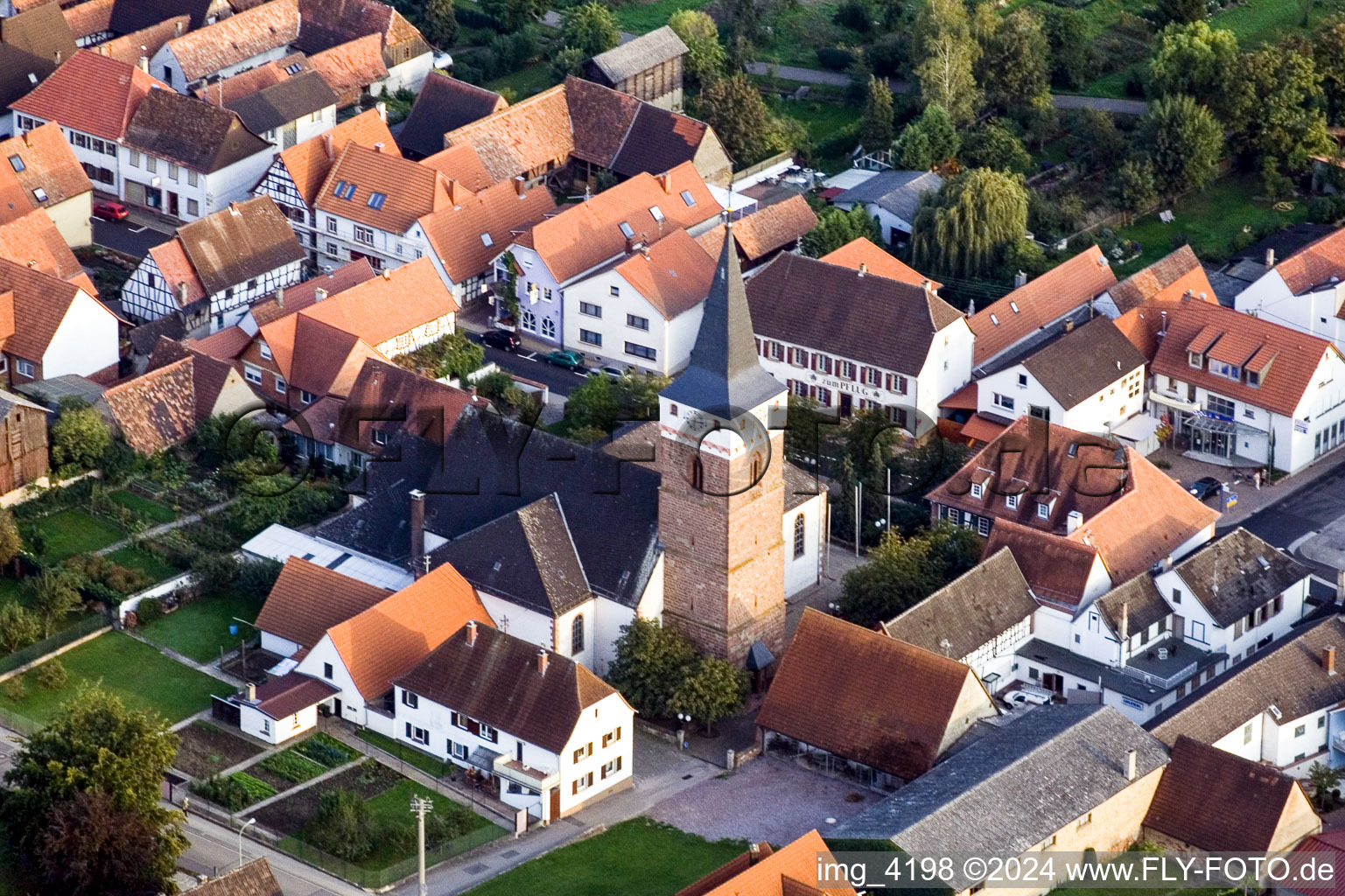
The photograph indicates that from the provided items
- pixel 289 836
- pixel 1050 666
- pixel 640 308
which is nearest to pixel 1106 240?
pixel 640 308

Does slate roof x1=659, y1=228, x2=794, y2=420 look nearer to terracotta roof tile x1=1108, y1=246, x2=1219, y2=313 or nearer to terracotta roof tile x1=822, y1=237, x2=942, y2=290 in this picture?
terracotta roof tile x1=822, y1=237, x2=942, y2=290

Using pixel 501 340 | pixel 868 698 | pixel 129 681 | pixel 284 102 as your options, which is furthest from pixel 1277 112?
pixel 129 681

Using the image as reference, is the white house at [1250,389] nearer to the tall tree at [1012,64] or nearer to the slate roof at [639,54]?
the tall tree at [1012,64]

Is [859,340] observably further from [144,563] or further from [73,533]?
[73,533]

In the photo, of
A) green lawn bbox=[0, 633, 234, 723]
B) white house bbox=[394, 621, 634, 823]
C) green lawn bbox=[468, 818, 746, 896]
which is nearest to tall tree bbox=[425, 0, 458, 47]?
green lawn bbox=[0, 633, 234, 723]

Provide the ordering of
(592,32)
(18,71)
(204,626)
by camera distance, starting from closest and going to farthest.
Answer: (204,626)
(18,71)
(592,32)

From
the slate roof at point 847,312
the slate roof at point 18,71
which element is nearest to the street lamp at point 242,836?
the slate roof at point 847,312
